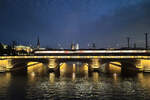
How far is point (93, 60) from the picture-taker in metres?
71.8

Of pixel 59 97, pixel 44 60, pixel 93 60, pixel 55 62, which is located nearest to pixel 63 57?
pixel 55 62

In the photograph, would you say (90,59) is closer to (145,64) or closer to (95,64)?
(95,64)

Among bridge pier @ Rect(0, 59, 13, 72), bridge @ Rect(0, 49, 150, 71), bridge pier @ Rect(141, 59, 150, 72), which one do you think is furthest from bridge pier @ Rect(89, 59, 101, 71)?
bridge pier @ Rect(0, 59, 13, 72)

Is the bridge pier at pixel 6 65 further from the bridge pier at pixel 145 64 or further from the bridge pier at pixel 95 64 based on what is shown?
the bridge pier at pixel 145 64

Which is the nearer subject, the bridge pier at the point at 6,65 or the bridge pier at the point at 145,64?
the bridge pier at the point at 145,64

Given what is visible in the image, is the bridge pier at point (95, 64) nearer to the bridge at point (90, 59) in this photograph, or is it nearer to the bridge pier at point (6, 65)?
the bridge at point (90, 59)

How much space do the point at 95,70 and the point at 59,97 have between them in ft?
140

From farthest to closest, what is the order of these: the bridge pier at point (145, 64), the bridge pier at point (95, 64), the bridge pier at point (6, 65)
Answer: the bridge pier at point (6, 65) → the bridge pier at point (95, 64) → the bridge pier at point (145, 64)

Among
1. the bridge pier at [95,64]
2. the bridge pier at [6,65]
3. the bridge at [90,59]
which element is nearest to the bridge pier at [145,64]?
the bridge at [90,59]

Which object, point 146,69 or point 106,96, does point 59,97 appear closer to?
point 106,96

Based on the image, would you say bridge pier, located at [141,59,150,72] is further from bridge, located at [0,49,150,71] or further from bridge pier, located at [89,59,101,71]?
bridge pier, located at [89,59,101,71]

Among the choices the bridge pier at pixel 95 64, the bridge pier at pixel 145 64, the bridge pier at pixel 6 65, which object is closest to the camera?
the bridge pier at pixel 145 64

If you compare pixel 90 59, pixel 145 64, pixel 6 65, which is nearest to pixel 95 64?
pixel 90 59

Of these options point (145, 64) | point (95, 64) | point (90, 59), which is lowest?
point (145, 64)
